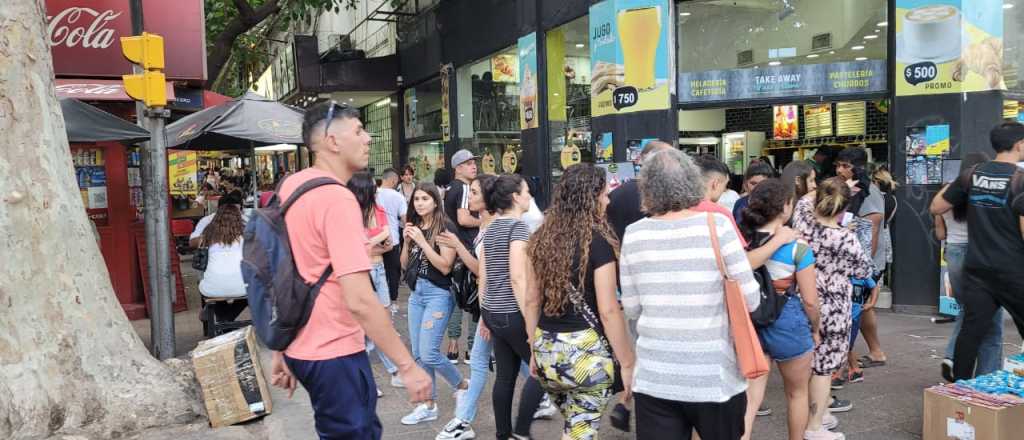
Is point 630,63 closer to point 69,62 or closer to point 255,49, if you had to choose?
point 69,62

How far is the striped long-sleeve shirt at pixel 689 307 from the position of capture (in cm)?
290

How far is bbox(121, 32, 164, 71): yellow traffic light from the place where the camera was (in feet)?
21.1

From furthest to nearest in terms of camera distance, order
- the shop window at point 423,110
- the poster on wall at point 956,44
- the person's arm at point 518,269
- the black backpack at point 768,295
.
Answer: the shop window at point 423,110 < the poster on wall at point 956,44 < the person's arm at point 518,269 < the black backpack at point 768,295

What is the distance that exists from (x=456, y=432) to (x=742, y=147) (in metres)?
8.97

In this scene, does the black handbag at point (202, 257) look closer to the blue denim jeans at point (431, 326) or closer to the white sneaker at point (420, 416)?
the blue denim jeans at point (431, 326)

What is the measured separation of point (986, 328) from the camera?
485cm

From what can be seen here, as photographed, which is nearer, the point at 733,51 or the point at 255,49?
the point at 733,51

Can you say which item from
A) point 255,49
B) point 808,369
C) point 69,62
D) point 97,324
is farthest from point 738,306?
point 255,49

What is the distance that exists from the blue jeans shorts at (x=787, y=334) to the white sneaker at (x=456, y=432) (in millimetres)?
1992

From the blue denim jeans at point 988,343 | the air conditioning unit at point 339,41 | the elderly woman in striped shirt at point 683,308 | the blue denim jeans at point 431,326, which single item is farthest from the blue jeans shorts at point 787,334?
the air conditioning unit at point 339,41

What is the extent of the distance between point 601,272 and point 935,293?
6.44 m

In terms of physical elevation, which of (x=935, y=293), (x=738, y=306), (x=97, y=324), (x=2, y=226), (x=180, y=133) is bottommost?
(x=935, y=293)

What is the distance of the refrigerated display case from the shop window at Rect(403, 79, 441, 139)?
21.3ft

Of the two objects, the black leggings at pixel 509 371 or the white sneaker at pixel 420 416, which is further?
the white sneaker at pixel 420 416
